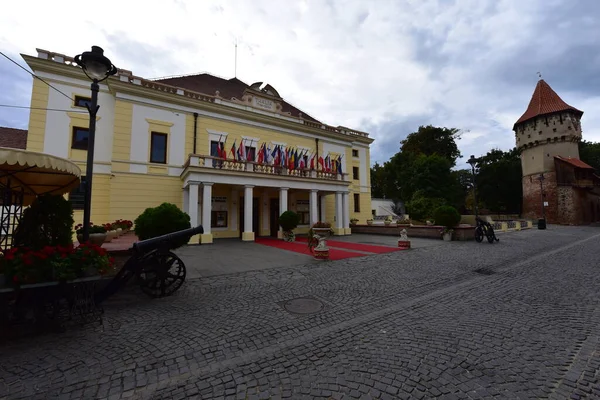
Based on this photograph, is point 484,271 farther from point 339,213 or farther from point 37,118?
point 37,118

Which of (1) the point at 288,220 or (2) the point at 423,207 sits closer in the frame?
(1) the point at 288,220

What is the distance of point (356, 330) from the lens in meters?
3.95

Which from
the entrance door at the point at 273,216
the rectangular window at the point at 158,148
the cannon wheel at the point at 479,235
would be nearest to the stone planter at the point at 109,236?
the rectangular window at the point at 158,148

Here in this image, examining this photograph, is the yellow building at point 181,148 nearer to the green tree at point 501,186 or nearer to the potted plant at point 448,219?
the potted plant at point 448,219

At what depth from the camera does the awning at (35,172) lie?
349 cm

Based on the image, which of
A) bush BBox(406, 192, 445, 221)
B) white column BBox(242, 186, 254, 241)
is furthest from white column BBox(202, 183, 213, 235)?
bush BBox(406, 192, 445, 221)

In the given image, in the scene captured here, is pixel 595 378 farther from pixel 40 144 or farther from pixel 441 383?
pixel 40 144

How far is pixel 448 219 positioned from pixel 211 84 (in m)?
21.9

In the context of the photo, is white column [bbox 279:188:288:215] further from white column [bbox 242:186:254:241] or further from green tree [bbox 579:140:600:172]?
green tree [bbox 579:140:600:172]

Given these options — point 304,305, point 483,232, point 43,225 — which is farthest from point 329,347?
point 483,232

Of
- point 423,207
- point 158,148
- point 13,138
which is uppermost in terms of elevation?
point 13,138

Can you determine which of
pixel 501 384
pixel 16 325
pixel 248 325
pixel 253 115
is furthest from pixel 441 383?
pixel 253 115

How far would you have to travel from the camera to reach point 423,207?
3048 centimetres

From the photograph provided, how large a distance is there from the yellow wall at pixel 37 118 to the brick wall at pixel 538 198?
5392cm
